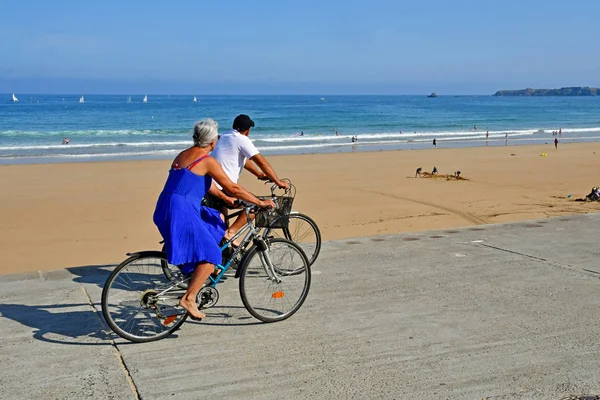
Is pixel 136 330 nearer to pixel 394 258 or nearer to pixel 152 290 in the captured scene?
pixel 152 290

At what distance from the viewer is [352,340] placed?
14.7ft

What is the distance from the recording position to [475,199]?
1503 cm

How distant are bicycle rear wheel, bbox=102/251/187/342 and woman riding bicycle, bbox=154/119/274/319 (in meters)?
0.15

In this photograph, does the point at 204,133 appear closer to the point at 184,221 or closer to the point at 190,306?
the point at 184,221

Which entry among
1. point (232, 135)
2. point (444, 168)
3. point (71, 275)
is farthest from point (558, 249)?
point (444, 168)

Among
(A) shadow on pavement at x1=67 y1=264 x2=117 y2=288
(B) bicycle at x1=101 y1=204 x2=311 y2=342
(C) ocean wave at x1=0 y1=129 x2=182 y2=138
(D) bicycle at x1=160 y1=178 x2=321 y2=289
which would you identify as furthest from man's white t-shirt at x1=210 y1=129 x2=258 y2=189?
(C) ocean wave at x1=0 y1=129 x2=182 y2=138

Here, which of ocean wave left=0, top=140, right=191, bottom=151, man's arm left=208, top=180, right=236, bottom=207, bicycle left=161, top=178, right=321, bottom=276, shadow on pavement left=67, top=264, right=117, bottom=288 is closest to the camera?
man's arm left=208, top=180, right=236, bottom=207

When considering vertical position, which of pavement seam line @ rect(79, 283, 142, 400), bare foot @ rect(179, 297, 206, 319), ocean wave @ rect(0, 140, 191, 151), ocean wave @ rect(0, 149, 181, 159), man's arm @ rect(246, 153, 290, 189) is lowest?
ocean wave @ rect(0, 149, 181, 159)

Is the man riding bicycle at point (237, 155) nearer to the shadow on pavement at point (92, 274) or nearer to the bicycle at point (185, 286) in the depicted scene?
the bicycle at point (185, 286)

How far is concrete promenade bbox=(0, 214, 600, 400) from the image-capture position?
12.3ft

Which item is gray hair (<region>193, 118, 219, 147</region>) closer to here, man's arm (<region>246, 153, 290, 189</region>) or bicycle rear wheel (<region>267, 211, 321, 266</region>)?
man's arm (<region>246, 153, 290, 189</region>)

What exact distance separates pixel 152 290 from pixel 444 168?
19.0 meters

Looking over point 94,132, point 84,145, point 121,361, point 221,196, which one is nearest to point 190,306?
point 121,361

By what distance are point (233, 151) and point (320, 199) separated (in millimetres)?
9776
